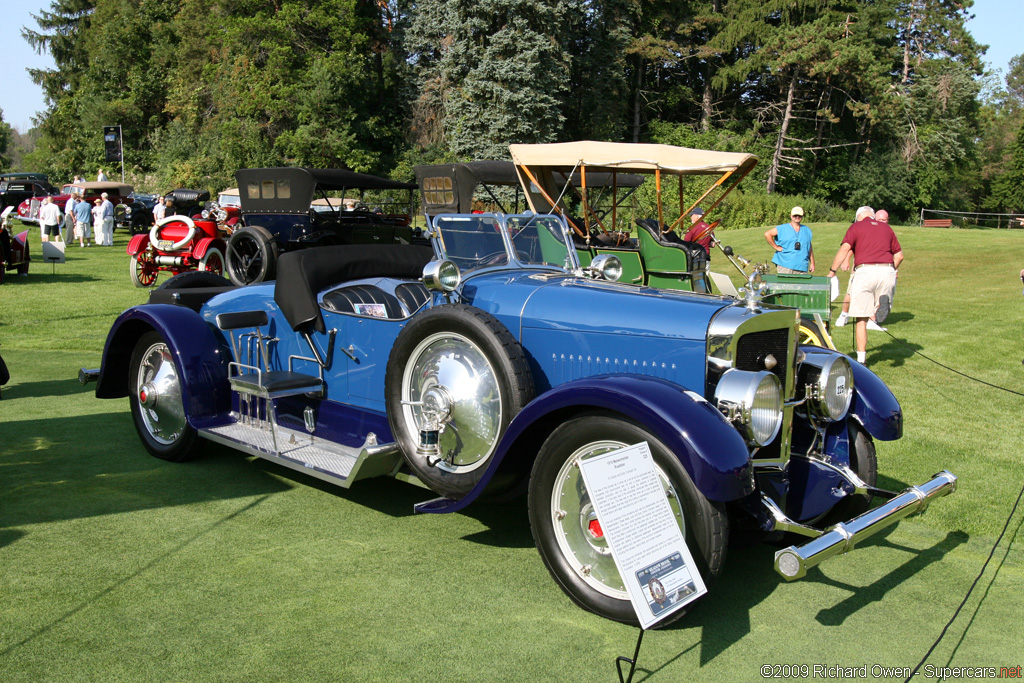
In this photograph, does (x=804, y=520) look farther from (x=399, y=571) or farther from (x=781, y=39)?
(x=781, y=39)

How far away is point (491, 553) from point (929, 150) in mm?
41281

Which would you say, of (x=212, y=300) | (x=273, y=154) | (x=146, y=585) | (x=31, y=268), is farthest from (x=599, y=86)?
(x=146, y=585)

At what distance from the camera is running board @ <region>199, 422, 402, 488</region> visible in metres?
4.36

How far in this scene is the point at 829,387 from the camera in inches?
160

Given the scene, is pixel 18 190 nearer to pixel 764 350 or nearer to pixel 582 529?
pixel 582 529

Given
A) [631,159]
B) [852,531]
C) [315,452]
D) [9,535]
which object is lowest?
[9,535]

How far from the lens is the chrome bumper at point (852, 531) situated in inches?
115

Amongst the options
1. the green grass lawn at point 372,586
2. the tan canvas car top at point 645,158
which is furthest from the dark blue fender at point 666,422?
the tan canvas car top at point 645,158

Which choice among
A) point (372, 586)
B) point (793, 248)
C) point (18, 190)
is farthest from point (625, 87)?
point (372, 586)

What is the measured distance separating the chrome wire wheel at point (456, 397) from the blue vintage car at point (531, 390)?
11 mm

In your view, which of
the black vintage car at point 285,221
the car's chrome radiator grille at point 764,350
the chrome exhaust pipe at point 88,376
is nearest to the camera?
the car's chrome radiator grille at point 764,350

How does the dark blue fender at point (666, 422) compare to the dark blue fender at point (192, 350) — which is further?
the dark blue fender at point (192, 350)

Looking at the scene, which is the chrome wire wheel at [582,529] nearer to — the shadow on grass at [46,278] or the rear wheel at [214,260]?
the rear wheel at [214,260]

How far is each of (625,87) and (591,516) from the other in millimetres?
36919
